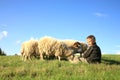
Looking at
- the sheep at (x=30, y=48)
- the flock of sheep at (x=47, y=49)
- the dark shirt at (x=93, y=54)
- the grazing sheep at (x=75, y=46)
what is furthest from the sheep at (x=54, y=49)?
the dark shirt at (x=93, y=54)

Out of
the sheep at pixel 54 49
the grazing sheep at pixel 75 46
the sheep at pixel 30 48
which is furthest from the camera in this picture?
the grazing sheep at pixel 75 46

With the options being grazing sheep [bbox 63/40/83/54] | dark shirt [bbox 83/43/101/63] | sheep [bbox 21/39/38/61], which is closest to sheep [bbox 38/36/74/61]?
sheep [bbox 21/39/38/61]

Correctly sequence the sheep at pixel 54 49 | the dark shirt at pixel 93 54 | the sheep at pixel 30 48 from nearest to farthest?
the dark shirt at pixel 93 54 < the sheep at pixel 54 49 < the sheep at pixel 30 48

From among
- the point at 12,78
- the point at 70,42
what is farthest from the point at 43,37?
the point at 12,78

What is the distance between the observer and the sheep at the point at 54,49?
21.8m

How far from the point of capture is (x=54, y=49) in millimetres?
21984

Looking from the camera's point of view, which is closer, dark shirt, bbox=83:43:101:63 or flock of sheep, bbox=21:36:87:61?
dark shirt, bbox=83:43:101:63

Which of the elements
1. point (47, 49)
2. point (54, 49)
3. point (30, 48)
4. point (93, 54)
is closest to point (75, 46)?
point (54, 49)

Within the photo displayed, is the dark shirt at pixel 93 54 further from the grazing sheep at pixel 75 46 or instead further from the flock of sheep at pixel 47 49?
the grazing sheep at pixel 75 46

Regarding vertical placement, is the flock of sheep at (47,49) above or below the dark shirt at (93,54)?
above

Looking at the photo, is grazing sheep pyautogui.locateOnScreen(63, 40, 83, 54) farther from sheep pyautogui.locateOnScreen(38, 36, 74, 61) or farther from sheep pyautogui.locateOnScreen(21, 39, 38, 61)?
sheep pyautogui.locateOnScreen(21, 39, 38, 61)

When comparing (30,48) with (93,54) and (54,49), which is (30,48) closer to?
(54,49)

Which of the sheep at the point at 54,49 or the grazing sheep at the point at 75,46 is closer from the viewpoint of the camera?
the sheep at the point at 54,49

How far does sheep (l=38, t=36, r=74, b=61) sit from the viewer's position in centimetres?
2183
